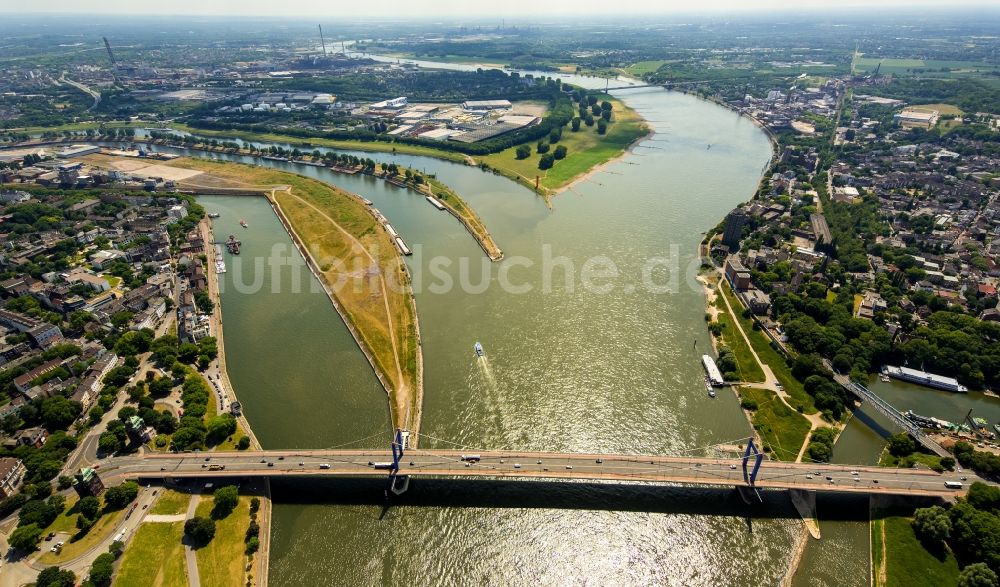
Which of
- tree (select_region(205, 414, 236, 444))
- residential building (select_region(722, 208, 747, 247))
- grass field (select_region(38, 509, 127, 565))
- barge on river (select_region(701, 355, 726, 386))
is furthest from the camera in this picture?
residential building (select_region(722, 208, 747, 247))

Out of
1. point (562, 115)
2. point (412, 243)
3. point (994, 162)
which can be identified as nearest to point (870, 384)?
point (412, 243)

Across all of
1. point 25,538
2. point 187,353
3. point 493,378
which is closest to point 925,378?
point 493,378

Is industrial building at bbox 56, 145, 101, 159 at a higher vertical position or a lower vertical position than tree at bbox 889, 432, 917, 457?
higher

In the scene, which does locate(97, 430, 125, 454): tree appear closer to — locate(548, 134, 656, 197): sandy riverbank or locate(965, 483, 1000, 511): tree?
locate(965, 483, 1000, 511): tree

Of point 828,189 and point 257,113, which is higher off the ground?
point 257,113

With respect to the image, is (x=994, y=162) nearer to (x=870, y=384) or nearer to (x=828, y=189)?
(x=828, y=189)

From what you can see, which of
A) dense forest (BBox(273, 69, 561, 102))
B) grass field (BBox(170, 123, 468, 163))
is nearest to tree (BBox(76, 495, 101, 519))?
grass field (BBox(170, 123, 468, 163))

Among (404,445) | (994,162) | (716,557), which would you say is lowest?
(716,557)
